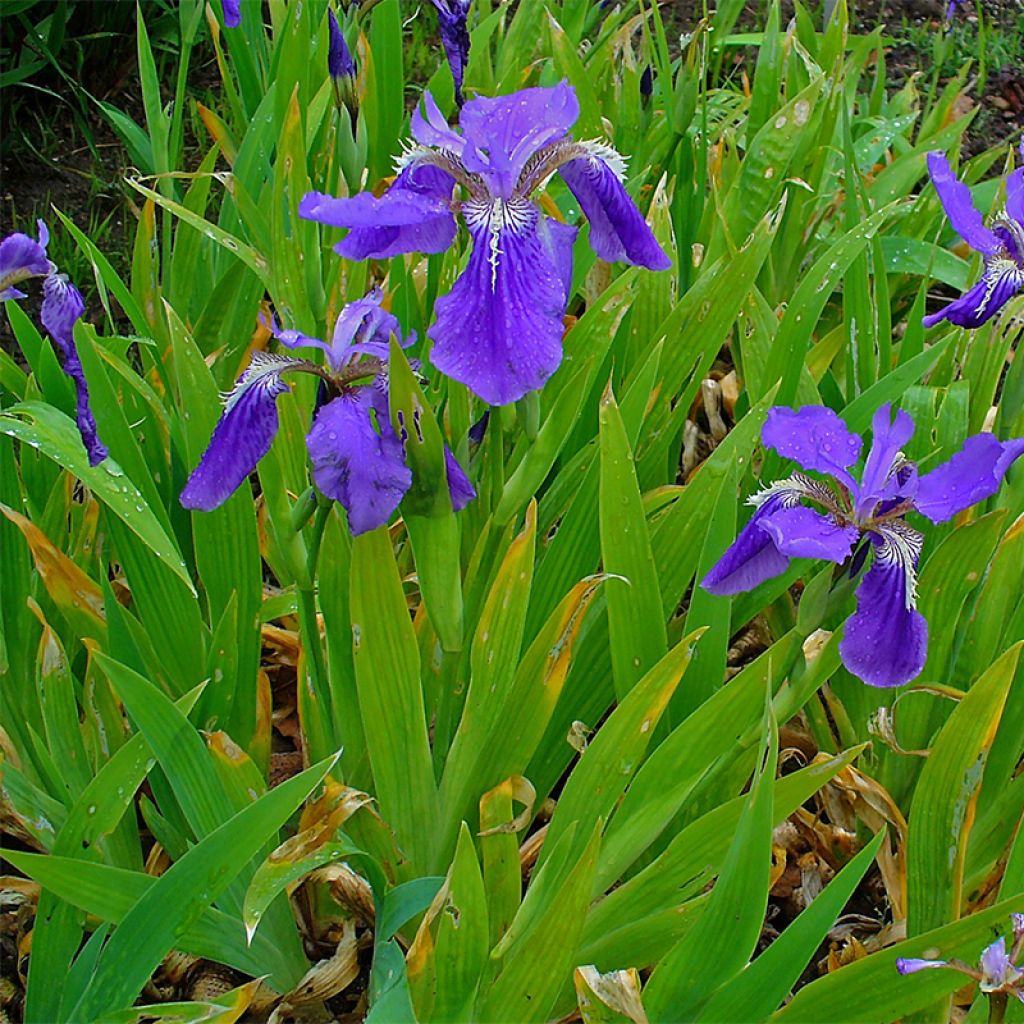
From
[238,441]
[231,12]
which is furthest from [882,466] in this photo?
[231,12]

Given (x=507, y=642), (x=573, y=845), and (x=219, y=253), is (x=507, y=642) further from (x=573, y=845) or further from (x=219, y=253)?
(x=219, y=253)

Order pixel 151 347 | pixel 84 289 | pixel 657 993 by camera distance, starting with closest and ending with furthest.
Result: pixel 657 993 → pixel 151 347 → pixel 84 289

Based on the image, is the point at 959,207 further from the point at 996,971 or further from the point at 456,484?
the point at 996,971

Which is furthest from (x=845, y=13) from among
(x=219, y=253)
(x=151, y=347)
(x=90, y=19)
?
(x=90, y=19)

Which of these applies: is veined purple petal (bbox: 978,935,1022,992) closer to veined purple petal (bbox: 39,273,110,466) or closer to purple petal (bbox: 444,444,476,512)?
purple petal (bbox: 444,444,476,512)

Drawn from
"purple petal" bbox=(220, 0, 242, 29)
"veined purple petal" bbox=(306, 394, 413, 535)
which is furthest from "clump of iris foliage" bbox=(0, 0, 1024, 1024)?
"purple petal" bbox=(220, 0, 242, 29)

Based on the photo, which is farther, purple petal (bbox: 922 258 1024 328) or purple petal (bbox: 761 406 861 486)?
purple petal (bbox: 922 258 1024 328)
